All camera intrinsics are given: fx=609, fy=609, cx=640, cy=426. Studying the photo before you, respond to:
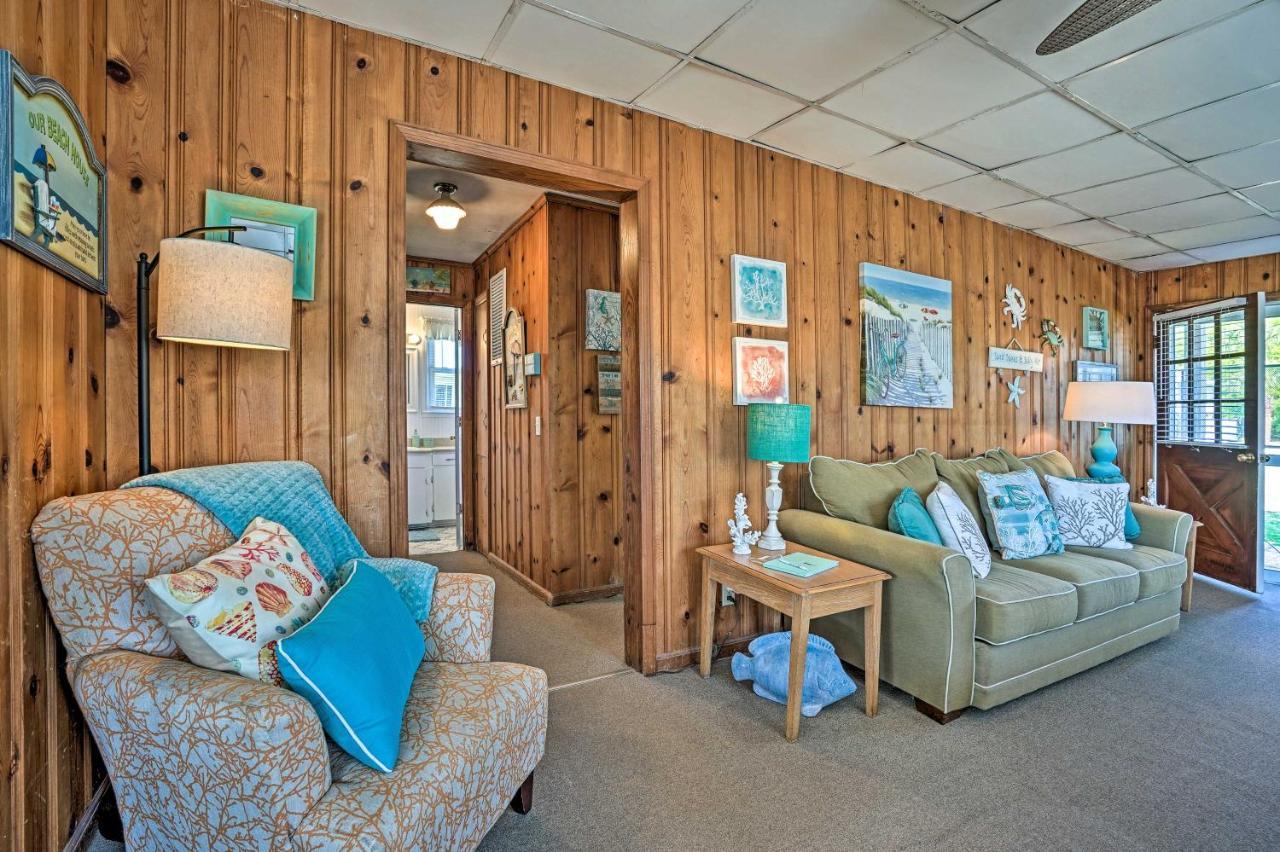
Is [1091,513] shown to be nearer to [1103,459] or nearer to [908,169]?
[1103,459]

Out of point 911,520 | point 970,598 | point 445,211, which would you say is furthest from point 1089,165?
point 445,211

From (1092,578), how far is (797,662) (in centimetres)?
153

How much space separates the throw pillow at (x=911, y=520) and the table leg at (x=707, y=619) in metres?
0.86

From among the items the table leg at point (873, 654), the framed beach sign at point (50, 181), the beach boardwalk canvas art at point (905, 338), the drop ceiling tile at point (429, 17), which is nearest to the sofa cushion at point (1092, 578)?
the table leg at point (873, 654)

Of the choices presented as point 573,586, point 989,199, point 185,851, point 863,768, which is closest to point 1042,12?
point 989,199

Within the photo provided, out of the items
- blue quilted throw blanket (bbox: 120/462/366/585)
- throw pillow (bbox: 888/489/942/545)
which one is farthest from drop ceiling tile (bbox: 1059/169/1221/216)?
blue quilted throw blanket (bbox: 120/462/366/585)

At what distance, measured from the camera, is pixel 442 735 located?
1.34m

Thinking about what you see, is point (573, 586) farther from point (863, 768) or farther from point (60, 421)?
point (60, 421)

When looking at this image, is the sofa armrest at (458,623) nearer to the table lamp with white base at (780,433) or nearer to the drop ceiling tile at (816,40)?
the table lamp with white base at (780,433)

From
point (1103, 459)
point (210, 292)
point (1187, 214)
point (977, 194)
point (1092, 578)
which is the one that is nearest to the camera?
point (210, 292)

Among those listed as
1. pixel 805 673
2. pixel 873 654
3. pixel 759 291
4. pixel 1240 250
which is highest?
pixel 1240 250

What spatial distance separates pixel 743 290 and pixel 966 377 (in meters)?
1.91

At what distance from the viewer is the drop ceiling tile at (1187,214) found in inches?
145

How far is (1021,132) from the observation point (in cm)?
286
